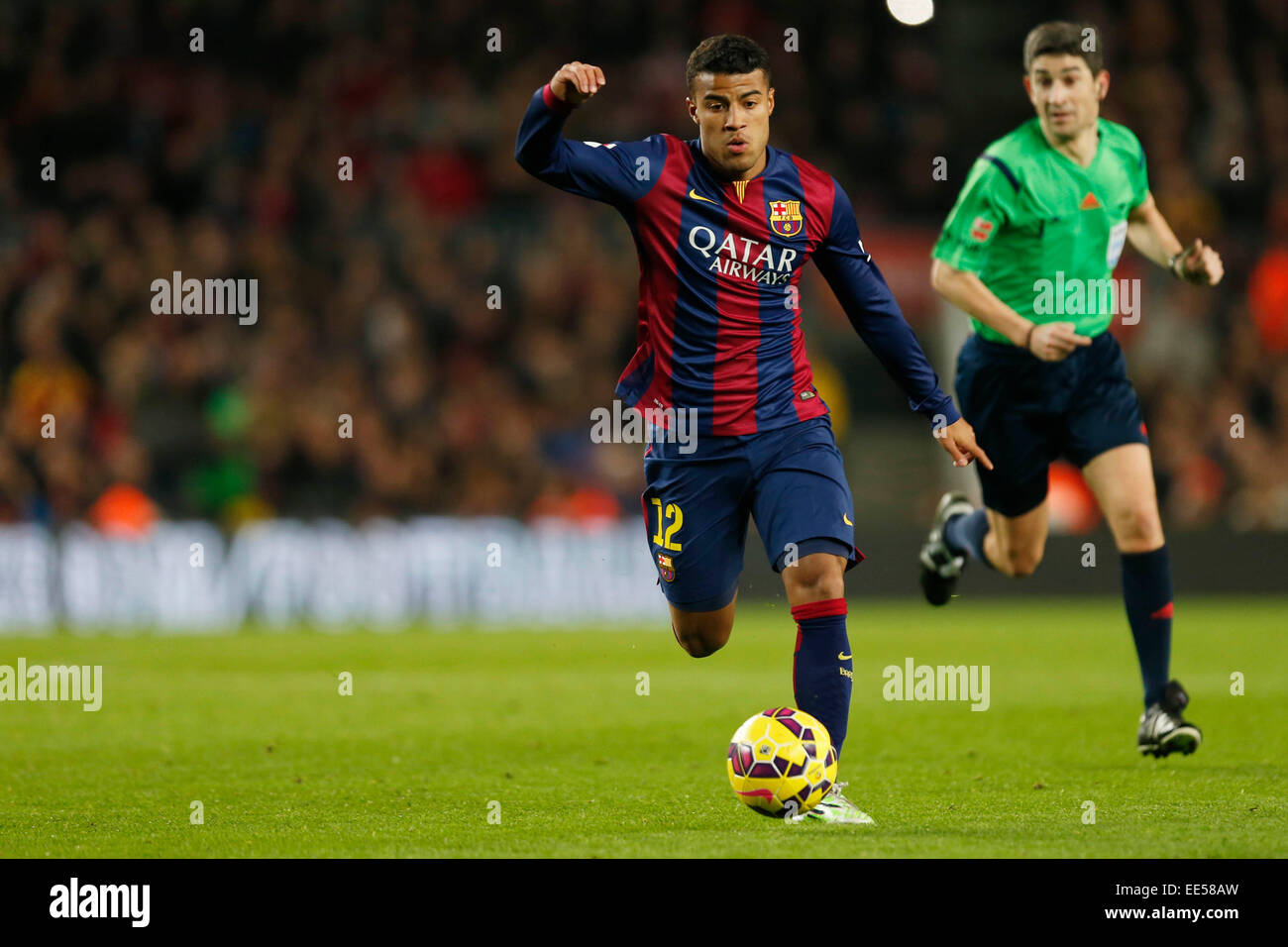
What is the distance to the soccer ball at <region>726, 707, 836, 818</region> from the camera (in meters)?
5.38

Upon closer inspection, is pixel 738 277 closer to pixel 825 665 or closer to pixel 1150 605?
pixel 825 665

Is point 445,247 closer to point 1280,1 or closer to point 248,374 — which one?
point 248,374

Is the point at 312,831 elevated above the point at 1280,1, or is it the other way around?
the point at 1280,1

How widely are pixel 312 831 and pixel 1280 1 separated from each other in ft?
60.8

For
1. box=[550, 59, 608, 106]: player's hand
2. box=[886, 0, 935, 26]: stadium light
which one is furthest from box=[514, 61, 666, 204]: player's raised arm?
box=[886, 0, 935, 26]: stadium light

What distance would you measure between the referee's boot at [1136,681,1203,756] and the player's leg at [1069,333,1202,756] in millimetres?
106

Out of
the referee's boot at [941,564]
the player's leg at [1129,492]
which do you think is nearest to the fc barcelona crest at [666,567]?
the player's leg at [1129,492]

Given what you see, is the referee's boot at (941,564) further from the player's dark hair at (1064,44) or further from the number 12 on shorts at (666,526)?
the number 12 on shorts at (666,526)

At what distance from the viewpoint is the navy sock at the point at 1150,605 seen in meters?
7.22

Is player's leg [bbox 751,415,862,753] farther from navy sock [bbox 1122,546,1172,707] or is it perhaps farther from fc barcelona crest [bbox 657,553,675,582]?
navy sock [bbox 1122,546,1172,707]

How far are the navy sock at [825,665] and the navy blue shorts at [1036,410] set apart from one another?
1721 millimetres

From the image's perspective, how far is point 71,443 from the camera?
15.5 metres

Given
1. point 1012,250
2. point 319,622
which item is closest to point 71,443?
point 319,622
